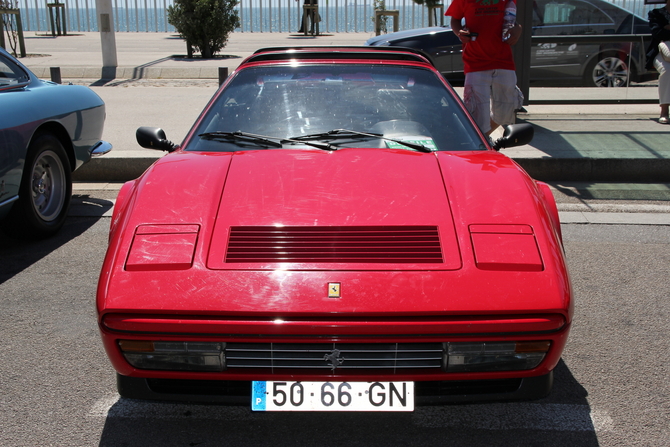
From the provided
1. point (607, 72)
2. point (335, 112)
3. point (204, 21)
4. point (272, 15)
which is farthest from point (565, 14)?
point (272, 15)

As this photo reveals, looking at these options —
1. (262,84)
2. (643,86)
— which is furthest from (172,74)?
(262,84)

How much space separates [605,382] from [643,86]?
24.8ft

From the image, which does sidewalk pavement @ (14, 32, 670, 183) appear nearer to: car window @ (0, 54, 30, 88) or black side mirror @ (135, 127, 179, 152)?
car window @ (0, 54, 30, 88)

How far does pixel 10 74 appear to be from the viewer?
4895 mm

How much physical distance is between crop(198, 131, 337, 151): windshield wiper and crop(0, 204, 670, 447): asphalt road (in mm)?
1176

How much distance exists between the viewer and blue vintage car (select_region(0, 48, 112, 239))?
4.43m

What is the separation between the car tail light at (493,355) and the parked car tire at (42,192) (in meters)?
3.56

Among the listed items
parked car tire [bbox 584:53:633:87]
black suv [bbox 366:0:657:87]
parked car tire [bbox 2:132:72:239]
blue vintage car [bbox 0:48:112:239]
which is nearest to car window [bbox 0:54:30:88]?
blue vintage car [bbox 0:48:112:239]

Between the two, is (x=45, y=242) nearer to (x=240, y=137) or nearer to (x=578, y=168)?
(x=240, y=137)

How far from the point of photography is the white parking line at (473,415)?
2.64 m

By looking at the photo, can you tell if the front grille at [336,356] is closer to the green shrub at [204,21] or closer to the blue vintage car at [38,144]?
the blue vintage car at [38,144]

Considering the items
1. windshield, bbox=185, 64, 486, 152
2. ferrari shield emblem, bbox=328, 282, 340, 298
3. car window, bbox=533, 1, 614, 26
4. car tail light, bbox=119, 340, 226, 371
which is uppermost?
car window, bbox=533, 1, 614, 26

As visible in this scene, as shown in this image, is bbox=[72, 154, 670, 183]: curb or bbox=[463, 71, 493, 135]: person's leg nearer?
bbox=[463, 71, 493, 135]: person's leg

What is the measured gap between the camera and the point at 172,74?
523 inches
